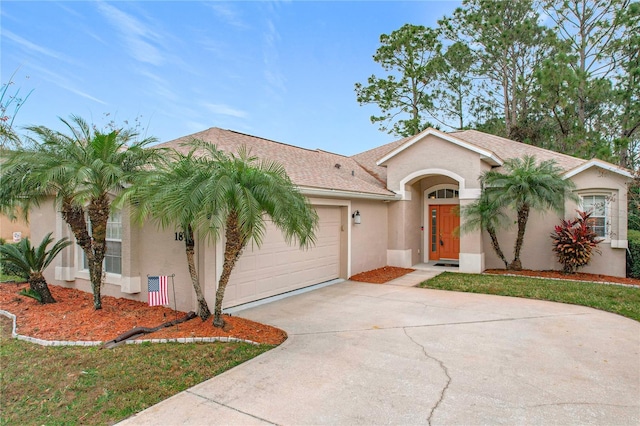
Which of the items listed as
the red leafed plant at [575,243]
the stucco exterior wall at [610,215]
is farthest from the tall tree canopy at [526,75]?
the red leafed plant at [575,243]

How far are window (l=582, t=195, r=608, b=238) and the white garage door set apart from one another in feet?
28.2

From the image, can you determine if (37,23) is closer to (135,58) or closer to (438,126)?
(135,58)

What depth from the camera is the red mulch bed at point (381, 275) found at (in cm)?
1116

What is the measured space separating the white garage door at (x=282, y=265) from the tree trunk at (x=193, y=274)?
1.05 meters

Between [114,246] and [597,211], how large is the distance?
14.7 meters

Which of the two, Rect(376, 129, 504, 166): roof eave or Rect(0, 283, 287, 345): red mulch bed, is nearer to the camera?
Rect(0, 283, 287, 345): red mulch bed

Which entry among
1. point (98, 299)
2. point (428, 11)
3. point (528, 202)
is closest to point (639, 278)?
point (528, 202)

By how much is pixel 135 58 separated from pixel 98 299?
31.6ft

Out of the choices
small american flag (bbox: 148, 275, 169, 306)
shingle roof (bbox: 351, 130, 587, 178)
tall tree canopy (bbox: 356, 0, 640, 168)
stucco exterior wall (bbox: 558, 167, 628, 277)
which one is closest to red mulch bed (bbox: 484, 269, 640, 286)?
stucco exterior wall (bbox: 558, 167, 628, 277)

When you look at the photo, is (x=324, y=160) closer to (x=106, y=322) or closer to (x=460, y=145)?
→ (x=460, y=145)

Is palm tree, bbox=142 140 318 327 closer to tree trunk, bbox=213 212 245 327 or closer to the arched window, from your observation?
tree trunk, bbox=213 212 245 327

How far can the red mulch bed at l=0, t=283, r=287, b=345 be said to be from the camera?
19.7 feet

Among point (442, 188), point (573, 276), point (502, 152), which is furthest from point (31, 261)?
point (502, 152)

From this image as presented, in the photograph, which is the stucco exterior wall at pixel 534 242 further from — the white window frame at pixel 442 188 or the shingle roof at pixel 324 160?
the white window frame at pixel 442 188
